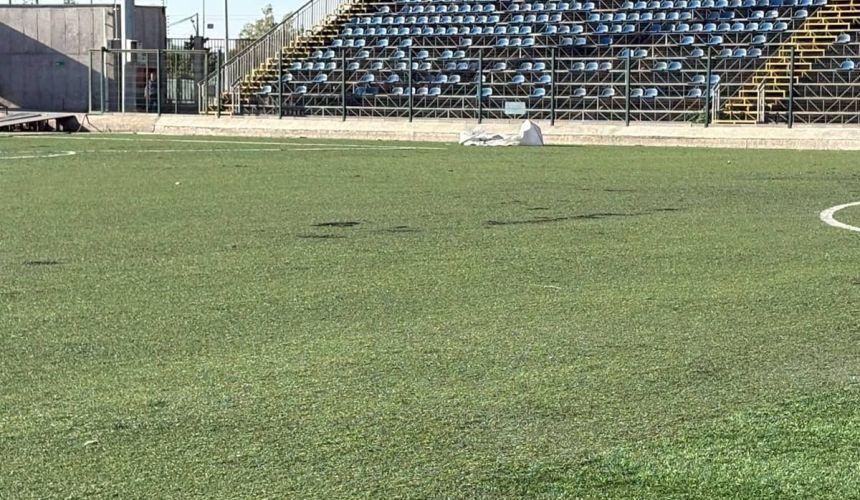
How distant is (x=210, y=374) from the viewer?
15.0 feet

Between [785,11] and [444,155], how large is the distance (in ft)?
49.7

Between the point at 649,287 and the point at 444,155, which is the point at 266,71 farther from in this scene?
the point at 649,287

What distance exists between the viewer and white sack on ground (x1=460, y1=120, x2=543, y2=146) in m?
25.2

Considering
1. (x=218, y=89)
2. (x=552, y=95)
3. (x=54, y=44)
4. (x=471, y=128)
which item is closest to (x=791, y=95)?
(x=552, y=95)

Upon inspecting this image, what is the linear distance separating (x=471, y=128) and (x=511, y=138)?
3813 mm

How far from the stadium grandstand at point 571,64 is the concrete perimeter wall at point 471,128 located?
3.48ft

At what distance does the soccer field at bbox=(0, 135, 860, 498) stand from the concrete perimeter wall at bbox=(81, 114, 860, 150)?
14.8m

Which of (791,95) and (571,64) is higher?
(571,64)

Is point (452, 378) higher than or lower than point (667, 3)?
lower

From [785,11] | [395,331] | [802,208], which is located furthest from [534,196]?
[785,11]

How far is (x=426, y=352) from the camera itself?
4.98 m

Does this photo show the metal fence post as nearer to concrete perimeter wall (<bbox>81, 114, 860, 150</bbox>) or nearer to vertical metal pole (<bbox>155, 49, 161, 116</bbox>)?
concrete perimeter wall (<bbox>81, 114, 860, 150</bbox>)

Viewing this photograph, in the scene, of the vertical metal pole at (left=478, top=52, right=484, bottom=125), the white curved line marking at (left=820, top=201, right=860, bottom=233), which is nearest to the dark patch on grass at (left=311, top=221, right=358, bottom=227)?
the white curved line marking at (left=820, top=201, right=860, bottom=233)

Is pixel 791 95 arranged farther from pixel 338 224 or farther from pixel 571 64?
pixel 338 224
